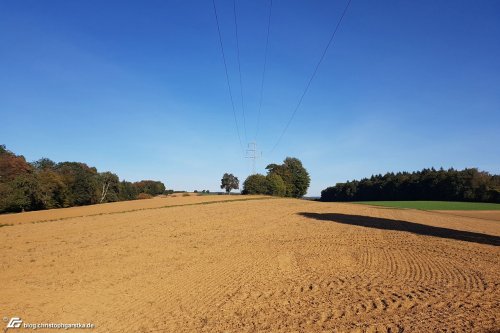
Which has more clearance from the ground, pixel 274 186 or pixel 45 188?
pixel 274 186

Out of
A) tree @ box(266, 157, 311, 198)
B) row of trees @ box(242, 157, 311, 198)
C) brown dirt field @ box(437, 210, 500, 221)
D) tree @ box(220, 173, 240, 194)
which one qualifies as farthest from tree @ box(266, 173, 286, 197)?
brown dirt field @ box(437, 210, 500, 221)

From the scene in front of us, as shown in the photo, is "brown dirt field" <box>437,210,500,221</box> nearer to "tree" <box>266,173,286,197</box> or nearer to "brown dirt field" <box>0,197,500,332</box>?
"brown dirt field" <box>0,197,500,332</box>

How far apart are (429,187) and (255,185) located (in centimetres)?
5537

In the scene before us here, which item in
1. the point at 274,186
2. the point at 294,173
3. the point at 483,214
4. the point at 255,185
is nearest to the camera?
the point at 483,214

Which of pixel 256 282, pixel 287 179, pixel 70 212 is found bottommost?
pixel 256 282

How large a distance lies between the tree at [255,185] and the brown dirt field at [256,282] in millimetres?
69020

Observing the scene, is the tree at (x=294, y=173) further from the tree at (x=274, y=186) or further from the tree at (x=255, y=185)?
the tree at (x=255, y=185)

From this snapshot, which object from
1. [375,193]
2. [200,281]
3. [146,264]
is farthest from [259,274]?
[375,193]

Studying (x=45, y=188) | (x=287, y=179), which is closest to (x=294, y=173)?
(x=287, y=179)

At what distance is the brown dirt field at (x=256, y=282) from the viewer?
826 cm

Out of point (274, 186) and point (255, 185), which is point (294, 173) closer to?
point (274, 186)

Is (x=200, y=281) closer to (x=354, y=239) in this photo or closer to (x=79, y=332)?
(x=79, y=332)

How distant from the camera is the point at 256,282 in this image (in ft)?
39.9

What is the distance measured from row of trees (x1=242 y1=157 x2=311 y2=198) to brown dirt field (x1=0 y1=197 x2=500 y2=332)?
7293 centimetres
